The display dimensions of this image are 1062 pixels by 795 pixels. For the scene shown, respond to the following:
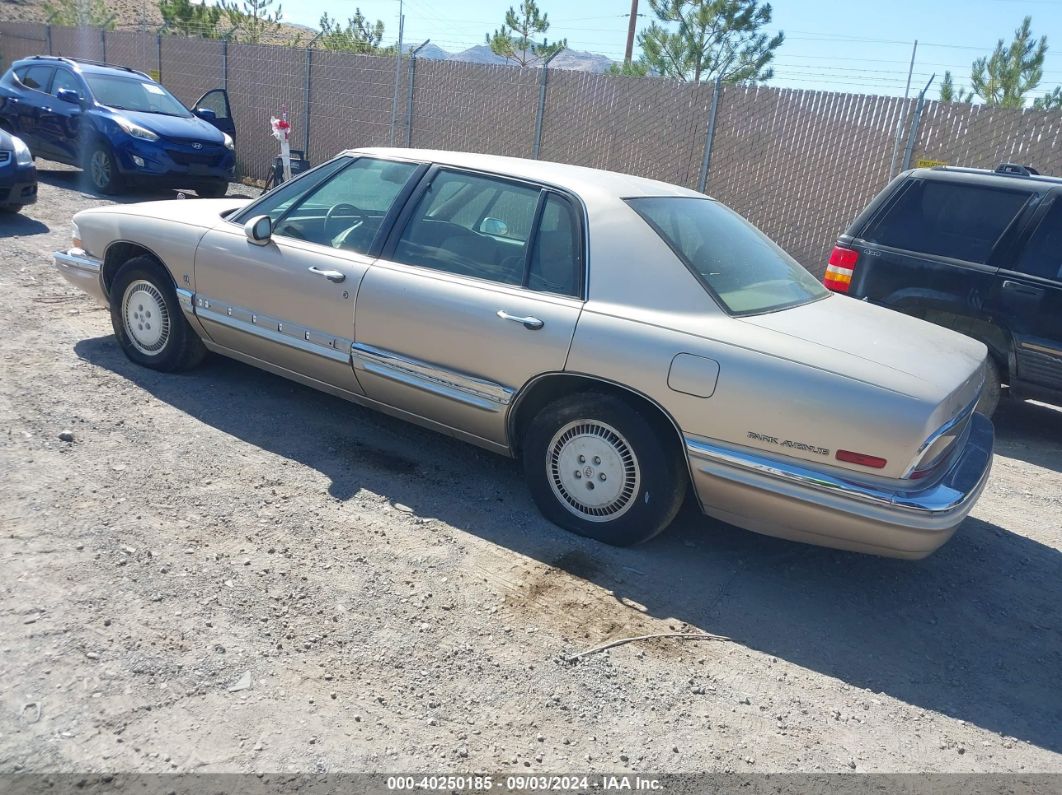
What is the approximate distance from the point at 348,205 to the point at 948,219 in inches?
169

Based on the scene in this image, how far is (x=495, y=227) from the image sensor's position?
445 cm

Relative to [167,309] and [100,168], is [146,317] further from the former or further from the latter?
[100,168]

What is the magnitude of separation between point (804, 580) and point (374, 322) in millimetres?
2407

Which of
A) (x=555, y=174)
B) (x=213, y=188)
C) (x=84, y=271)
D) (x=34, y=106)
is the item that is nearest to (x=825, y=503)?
(x=555, y=174)

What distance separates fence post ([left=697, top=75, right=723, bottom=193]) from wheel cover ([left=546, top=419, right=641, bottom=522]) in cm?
920

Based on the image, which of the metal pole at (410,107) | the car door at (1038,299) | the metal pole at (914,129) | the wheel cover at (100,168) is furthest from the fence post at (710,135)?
the wheel cover at (100,168)

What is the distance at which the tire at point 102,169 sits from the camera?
468 inches

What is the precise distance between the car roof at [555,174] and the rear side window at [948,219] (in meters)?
2.47

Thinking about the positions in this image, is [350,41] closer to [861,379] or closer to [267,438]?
[267,438]

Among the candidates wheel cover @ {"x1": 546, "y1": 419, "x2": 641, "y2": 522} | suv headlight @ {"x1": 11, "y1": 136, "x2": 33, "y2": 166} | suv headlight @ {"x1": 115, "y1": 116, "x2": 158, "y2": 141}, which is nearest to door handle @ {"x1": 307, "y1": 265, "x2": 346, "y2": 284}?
wheel cover @ {"x1": 546, "y1": 419, "x2": 641, "y2": 522}

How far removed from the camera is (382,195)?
15.6 ft

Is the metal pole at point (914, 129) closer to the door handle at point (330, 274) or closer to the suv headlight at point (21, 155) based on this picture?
the door handle at point (330, 274)

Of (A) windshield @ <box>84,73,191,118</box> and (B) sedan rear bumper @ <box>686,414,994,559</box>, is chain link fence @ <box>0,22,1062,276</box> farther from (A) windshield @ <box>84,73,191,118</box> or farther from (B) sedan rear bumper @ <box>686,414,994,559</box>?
(B) sedan rear bumper @ <box>686,414,994,559</box>

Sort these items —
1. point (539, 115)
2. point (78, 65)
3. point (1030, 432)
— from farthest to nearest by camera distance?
1. point (539, 115)
2. point (78, 65)
3. point (1030, 432)
